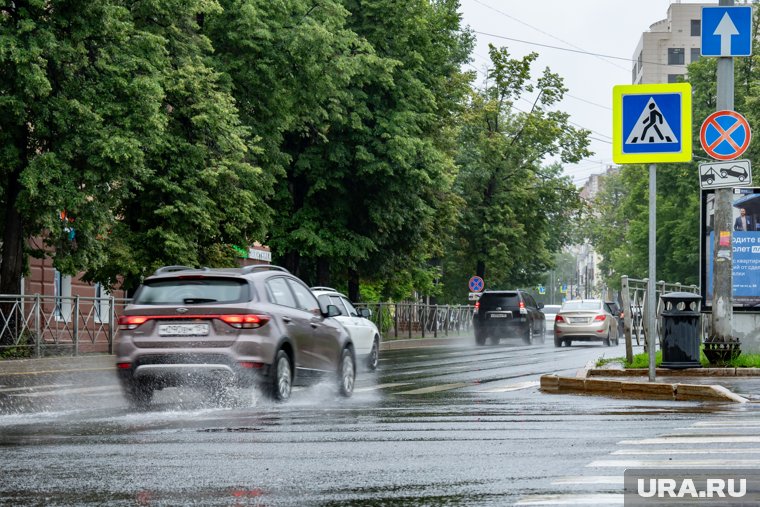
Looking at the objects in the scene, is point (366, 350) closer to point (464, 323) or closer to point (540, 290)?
point (464, 323)

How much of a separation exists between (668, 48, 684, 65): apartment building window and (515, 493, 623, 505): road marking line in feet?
404

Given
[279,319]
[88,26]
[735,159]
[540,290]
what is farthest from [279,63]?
[540,290]

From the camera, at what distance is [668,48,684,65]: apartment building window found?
125 m

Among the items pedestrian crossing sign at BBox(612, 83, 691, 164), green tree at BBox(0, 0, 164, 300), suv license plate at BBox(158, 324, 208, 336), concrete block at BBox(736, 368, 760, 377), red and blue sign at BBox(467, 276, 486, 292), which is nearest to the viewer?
suv license plate at BBox(158, 324, 208, 336)

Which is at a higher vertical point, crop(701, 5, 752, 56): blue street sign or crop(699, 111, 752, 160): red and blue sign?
crop(701, 5, 752, 56): blue street sign

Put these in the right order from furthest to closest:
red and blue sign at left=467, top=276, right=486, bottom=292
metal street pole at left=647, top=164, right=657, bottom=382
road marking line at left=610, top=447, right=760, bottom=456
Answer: red and blue sign at left=467, top=276, right=486, bottom=292, metal street pole at left=647, top=164, right=657, bottom=382, road marking line at left=610, top=447, right=760, bottom=456

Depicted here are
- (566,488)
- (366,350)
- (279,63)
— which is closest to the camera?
(566,488)

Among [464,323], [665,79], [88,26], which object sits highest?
[665,79]

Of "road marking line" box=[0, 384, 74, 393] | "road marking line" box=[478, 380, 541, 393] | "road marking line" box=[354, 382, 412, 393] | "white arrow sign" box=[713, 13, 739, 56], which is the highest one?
"white arrow sign" box=[713, 13, 739, 56]

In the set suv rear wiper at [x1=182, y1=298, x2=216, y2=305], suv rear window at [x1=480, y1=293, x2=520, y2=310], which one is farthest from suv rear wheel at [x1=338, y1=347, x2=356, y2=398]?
suv rear window at [x1=480, y1=293, x2=520, y2=310]

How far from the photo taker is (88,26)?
2644cm

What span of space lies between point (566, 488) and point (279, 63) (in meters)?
27.9

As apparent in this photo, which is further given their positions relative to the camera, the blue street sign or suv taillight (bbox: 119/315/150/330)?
the blue street sign

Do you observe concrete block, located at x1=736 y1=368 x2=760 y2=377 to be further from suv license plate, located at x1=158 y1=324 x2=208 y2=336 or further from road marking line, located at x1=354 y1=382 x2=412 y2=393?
suv license plate, located at x1=158 y1=324 x2=208 y2=336
